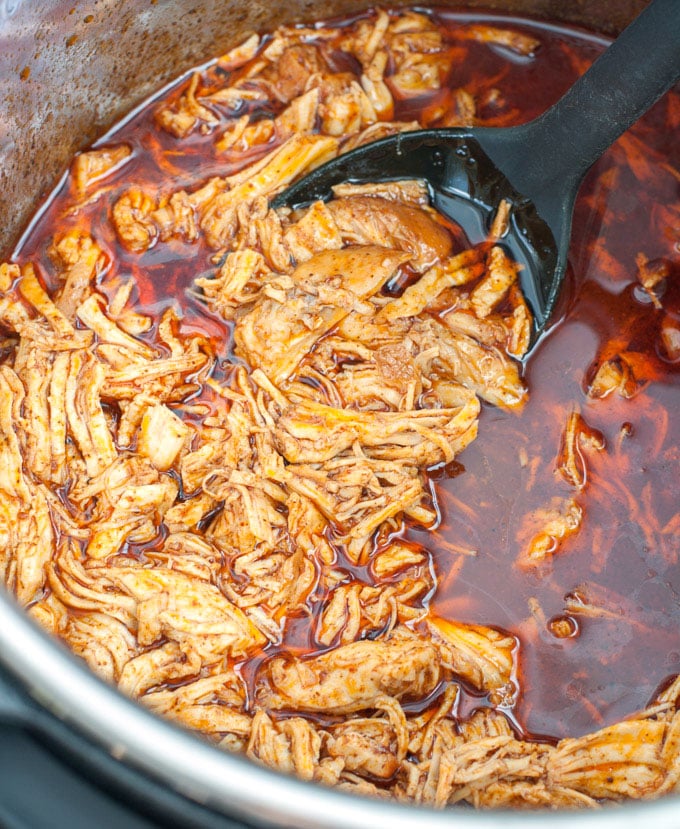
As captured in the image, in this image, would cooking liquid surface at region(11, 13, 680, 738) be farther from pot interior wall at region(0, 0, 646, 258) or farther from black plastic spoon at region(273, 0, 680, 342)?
black plastic spoon at region(273, 0, 680, 342)

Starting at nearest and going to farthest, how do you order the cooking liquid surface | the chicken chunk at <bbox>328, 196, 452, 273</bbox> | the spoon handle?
the spoon handle
the cooking liquid surface
the chicken chunk at <bbox>328, 196, 452, 273</bbox>

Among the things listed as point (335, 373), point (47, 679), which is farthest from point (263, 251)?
point (47, 679)

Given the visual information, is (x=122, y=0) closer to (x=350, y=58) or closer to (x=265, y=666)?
(x=350, y=58)

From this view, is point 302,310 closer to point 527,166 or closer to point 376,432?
point 376,432

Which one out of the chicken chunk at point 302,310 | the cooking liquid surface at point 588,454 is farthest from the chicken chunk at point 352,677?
the chicken chunk at point 302,310

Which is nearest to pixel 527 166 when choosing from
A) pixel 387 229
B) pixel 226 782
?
pixel 387 229

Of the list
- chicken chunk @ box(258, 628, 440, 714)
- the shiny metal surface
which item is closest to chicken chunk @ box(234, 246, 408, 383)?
chicken chunk @ box(258, 628, 440, 714)

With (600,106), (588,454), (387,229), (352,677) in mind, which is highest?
(600,106)
